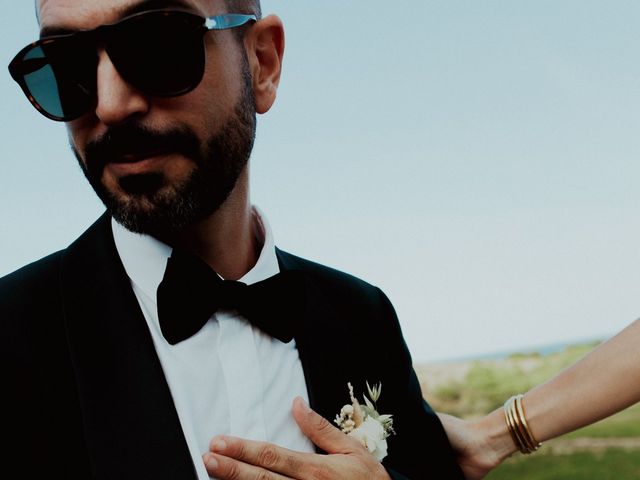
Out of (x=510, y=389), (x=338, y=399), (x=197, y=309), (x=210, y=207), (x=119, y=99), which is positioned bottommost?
(x=510, y=389)

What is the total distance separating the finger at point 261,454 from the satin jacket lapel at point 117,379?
0.09 metres

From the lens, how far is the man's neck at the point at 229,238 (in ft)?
7.91

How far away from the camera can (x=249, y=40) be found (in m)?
2.56

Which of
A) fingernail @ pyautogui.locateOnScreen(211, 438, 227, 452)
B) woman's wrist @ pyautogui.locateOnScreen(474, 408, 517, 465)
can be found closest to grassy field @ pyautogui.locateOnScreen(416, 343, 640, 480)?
woman's wrist @ pyautogui.locateOnScreen(474, 408, 517, 465)

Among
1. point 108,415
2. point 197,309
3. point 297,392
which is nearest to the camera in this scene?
point 108,415

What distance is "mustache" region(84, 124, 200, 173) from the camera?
6.81ft

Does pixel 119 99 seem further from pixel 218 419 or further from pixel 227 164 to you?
pixel 218 419

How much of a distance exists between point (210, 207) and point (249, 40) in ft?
2.20

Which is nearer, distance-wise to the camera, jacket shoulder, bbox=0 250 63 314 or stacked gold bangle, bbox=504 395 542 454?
jacket shoulder, bbox=0 250 63 314

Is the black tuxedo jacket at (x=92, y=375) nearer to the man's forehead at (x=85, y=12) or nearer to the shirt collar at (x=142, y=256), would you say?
the shirt collar at (x=142, y=256)

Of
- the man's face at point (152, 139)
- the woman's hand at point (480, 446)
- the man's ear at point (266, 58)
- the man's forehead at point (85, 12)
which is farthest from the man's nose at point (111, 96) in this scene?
the woman's hand at point (480, 446)

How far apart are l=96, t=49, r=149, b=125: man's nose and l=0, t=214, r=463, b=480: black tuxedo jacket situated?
1.49ft

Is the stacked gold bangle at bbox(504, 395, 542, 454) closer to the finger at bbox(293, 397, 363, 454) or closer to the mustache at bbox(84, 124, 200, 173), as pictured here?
the finger at bbox(293, 397, 363, 454)

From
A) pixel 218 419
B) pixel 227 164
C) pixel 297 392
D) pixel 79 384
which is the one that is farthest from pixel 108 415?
pixel 227 164
